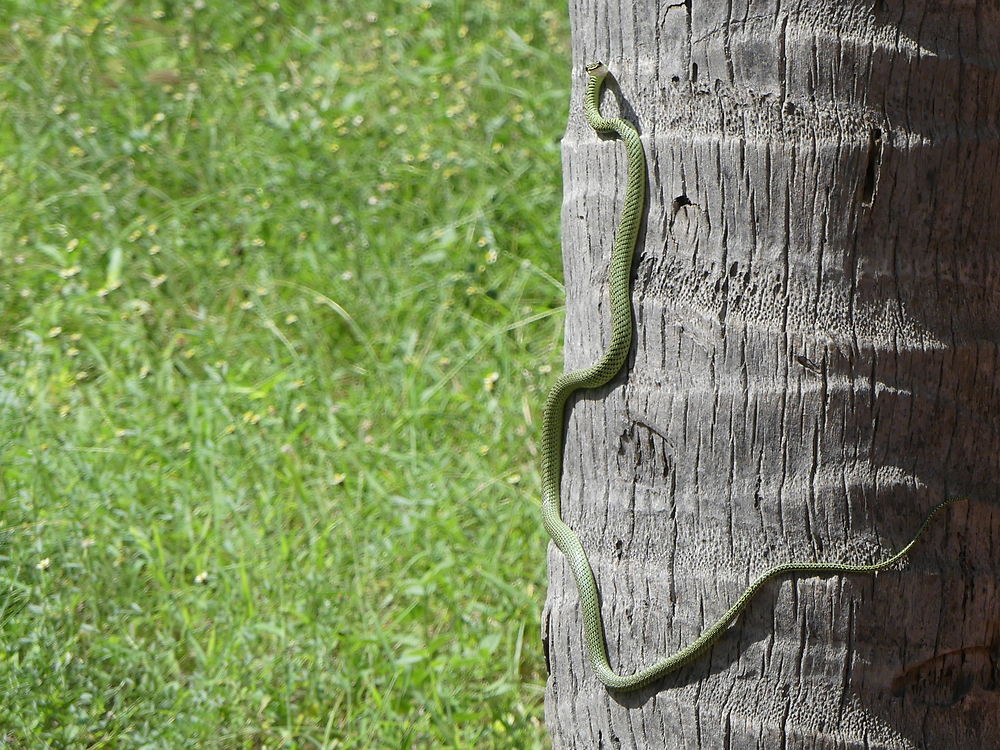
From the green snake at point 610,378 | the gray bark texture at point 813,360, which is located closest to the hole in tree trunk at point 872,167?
the gray bark texture at point 813,360

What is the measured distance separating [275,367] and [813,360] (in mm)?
2950

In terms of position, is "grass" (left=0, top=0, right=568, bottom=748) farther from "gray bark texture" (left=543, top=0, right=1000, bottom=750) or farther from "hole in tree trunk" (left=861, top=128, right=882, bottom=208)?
"hole in tree trunk" (left=861, top=128, right=882, bottom=208)

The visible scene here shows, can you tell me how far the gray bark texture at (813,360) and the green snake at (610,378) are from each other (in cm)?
2

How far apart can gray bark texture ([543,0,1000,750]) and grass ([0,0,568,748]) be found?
132cm

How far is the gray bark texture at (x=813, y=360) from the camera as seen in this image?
186cm

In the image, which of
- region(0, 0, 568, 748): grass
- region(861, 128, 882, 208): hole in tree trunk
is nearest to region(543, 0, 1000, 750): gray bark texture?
region(861, 128, 882, 208): hole in tree trunk

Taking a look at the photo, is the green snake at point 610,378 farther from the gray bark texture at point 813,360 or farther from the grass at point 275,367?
the grass at point 275,367

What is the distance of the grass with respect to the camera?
3.09 m

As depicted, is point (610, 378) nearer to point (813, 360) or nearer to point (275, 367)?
point (813, 360)

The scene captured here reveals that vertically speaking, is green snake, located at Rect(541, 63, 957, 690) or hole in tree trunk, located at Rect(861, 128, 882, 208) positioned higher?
hole in tree trunk, located at Rect(861, 128, 882, 208)

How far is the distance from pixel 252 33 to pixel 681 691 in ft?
18.2

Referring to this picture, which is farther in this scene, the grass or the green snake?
the grass

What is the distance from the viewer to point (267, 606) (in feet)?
10.9

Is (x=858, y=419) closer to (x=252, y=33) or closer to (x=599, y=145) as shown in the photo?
(x=599, y=145)
